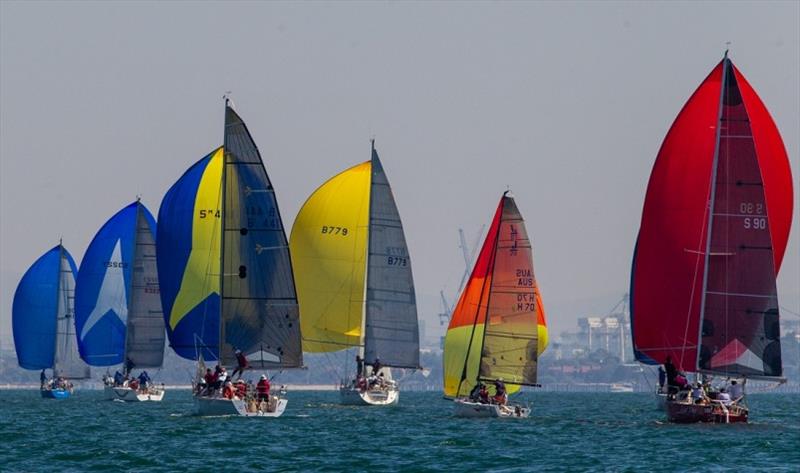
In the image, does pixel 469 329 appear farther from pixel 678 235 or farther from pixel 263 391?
pixel 678 235

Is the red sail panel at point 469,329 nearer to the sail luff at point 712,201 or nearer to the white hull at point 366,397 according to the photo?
the sail luff at point 712,201

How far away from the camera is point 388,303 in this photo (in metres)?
69.7

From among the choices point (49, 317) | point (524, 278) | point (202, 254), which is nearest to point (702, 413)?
point (524, 278)

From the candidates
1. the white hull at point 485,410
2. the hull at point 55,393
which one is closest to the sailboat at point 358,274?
the white hull at point 485,410

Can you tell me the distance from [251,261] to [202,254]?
20.3ft

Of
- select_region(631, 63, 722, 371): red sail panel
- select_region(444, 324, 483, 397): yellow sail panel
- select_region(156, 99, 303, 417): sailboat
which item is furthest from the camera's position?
select_region(444, 324, 483, 397): yellow sail panel

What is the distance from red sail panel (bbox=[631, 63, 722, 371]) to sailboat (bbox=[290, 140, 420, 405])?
1864cm

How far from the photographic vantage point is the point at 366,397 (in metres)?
70.9

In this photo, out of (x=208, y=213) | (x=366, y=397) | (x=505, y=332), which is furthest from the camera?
(x=366, y=397)

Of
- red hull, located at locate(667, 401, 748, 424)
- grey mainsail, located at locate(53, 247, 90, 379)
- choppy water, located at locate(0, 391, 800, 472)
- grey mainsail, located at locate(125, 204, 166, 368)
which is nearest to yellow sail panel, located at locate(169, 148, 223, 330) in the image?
choppy water, located at locate(0, 391, 800, 472)

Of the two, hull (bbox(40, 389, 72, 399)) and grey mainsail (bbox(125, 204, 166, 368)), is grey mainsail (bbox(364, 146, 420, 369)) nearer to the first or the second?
grey mainsail (bbox(125, 204, 166, 368))

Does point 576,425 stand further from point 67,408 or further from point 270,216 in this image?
point 67,408

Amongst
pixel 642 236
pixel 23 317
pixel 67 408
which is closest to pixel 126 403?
pixel 67 408

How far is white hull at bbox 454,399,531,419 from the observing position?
5722 cm
